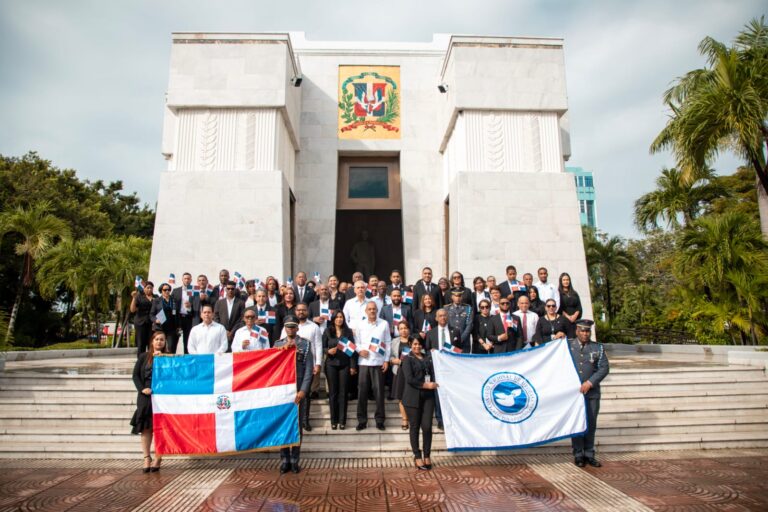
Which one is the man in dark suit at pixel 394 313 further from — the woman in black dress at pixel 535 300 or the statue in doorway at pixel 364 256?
the statue in doorway at pixel 364 256

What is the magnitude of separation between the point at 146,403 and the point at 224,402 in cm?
94

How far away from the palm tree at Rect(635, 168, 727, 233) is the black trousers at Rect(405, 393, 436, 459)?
1612 cm

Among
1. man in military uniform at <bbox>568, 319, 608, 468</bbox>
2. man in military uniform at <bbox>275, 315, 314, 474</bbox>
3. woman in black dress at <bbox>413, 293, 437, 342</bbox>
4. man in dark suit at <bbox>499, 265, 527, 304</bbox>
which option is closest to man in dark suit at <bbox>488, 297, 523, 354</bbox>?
woman in black dress at <bbox>413, 293, 437, 342</bbox>

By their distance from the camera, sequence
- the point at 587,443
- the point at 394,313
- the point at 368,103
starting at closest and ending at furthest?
the point at 587,443
the point at 394,313
the point at 368,103

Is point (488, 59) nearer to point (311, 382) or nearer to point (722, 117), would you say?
point (722, 117)

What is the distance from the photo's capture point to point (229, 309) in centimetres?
852

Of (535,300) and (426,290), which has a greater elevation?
(426,290)

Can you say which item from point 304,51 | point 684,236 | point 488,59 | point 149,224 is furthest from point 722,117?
point 149,224

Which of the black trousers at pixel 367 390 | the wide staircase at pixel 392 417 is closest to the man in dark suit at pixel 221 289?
the wide staircase at pixel 392 417

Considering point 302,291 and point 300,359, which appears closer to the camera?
point 300,359

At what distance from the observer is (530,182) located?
539 inches

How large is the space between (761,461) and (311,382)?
5.80 metres

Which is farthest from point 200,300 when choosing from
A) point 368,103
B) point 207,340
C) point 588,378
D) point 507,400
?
point 368,103

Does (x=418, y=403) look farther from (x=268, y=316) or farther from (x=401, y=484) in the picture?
(x=268, y=316)
